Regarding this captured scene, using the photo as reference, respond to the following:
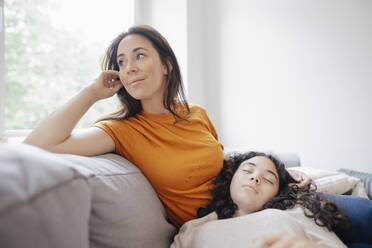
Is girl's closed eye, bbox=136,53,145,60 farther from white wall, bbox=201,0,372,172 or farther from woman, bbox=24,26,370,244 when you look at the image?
white wall, bbox=201,0,372,172

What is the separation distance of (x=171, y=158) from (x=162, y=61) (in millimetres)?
488

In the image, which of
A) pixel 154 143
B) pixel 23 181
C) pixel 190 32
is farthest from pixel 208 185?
pixel 190 32

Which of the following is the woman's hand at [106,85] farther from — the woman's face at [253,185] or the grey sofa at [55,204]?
the woman's face at [253,185]

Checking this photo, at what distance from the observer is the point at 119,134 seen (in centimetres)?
101

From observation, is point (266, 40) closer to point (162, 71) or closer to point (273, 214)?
point (162, 71)

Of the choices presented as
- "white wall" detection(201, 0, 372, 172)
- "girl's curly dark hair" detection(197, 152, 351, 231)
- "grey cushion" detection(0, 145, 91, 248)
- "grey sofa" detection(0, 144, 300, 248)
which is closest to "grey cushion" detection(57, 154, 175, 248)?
"grey sofa" detection(0, 144, 300, 248)

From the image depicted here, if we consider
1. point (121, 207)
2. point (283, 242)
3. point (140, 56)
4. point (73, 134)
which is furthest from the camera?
point (140, 56)

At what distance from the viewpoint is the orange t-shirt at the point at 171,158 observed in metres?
0.99

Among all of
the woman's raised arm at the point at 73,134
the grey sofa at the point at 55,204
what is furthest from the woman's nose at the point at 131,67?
the grey sofa at the point at 55,204

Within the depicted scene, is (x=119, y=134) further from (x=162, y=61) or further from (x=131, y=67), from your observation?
(x=162, y=61)

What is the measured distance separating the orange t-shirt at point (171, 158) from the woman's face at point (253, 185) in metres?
0.13

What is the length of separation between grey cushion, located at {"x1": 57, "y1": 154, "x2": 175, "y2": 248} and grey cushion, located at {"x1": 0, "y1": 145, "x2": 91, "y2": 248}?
11cm

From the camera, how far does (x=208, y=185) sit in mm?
1101

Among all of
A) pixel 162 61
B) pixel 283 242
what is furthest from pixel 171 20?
pixel 283 242
